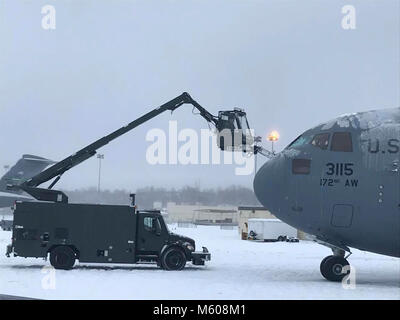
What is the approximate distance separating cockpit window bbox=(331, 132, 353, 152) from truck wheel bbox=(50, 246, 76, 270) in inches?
414

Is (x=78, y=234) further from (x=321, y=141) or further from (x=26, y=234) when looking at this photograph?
(x=321, y=141)

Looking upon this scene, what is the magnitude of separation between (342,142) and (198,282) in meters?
6.53

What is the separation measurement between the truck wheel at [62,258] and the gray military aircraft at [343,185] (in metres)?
7.74

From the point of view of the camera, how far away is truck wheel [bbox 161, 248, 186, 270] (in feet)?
61.4

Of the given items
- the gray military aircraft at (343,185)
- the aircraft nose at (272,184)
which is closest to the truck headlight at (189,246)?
the aircraft nose at (272,184)

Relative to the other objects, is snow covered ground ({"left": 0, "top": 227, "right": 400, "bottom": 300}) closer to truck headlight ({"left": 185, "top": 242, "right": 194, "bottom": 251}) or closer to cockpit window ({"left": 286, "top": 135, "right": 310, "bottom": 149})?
truck headlight ({"left": 185, "top": 242, "right": 194, "bottom": 251})

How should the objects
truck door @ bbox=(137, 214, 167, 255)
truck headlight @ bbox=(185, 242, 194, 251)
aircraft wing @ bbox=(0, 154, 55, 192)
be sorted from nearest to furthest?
truck door @ bbox=(137, 214, 167, 255) < truck headlight @ bbox=(185, 242, 194, 251) < aircraft wing @ bbox=(0, 154, 55, 192)

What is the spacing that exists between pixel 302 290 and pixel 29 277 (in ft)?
28.8

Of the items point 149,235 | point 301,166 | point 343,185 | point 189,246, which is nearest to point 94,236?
point 149,235

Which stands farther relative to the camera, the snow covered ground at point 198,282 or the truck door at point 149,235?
the truck door at point 149,235

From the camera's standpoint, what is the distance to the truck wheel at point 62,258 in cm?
1811

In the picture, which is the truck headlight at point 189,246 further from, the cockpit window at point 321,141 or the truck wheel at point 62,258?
the cockpit window at point 321,141

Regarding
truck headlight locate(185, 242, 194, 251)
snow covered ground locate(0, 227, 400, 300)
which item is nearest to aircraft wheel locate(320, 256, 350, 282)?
snow covered ground locate(0, 227, 400, 300)
